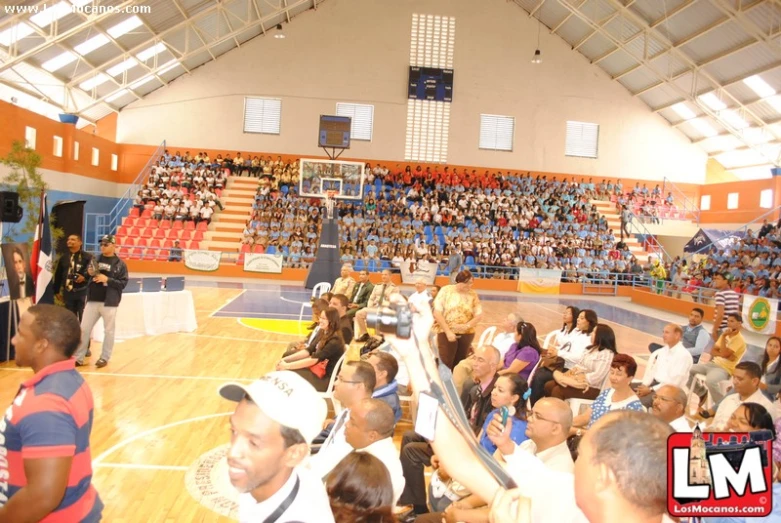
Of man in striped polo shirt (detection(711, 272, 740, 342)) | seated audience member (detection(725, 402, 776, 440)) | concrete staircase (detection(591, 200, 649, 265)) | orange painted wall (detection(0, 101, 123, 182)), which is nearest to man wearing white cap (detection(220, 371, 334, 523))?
seated audience member (detection(725, 402, 776, 440))

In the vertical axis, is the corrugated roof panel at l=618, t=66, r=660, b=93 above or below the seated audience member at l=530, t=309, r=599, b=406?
above

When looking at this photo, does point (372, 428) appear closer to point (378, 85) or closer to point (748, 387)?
point (748, 387)

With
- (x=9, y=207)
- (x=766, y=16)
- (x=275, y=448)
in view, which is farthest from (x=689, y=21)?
(x=275, y=448)

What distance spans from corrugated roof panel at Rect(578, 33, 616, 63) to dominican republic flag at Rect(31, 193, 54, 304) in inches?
925

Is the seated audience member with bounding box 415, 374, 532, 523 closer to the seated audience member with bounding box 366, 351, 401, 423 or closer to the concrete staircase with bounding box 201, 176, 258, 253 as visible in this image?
the seated audience member with bounding box 366, 351, 401, 423

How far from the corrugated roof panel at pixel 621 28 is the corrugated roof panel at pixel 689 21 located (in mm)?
1134

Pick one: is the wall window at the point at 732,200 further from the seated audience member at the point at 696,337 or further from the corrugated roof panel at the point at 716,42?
the seated audience member at the point at 696,337

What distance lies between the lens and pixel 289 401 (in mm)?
1577

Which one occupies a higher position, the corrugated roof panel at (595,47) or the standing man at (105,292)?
the corrugated roof panel at (595,47)

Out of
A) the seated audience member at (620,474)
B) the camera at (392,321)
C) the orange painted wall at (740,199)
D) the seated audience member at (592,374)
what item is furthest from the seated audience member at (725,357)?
the orange painted wall at (740,199)

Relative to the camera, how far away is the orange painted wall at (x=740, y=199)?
23.9 metres

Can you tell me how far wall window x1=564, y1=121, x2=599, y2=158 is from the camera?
2764cm

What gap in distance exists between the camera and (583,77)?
89.8 ft

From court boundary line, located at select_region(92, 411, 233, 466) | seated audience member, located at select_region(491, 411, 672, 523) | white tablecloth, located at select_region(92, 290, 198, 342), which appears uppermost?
seated audience member, located at select_region(491, 411, 672, 523)
